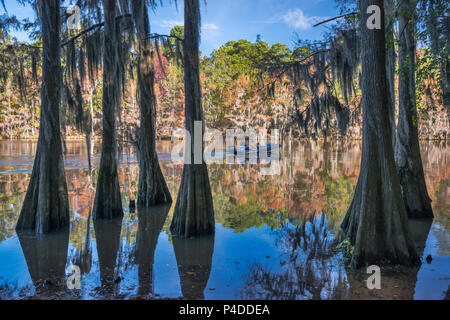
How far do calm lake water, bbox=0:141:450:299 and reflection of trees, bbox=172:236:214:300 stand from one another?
0.06 ft

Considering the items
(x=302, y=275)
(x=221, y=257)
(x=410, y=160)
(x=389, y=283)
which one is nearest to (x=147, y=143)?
(x=221, y=257)

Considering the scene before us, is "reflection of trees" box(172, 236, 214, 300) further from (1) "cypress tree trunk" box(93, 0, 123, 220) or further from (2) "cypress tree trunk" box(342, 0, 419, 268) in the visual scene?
(1) "cypress tree trunk" box(93, 0, 123, 220)

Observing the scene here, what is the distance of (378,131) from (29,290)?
19.9 feet

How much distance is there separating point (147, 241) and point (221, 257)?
2.10 metres

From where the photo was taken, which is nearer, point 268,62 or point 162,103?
point 268,62

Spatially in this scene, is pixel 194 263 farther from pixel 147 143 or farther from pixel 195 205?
pixel 147 143

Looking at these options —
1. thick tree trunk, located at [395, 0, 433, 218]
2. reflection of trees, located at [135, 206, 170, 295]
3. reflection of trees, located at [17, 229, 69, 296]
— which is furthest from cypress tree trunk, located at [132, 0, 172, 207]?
thick tree trunk, located at [395, 0, 433, 218]

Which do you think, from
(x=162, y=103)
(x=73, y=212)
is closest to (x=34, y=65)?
(x=73, y=212)

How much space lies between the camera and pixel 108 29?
9.37 metres

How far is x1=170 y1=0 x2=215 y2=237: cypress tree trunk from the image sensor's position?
781 centimetres

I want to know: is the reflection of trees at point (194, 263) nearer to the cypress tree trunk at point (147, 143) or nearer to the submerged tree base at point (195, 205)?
the submerged tree base at point (195, 205)

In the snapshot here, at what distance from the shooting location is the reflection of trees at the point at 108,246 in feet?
17.6

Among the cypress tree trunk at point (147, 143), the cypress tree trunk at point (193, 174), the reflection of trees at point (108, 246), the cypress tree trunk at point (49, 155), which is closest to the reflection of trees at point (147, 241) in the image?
the reflection of trees at point (108, 246)
